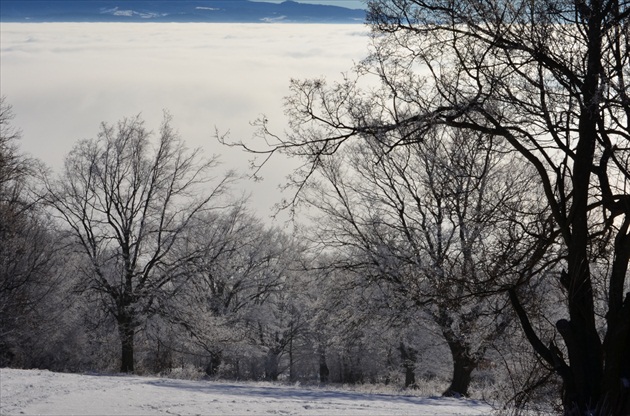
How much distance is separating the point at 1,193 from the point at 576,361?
24041mm

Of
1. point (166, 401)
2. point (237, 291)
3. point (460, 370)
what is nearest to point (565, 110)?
point (166, 401)

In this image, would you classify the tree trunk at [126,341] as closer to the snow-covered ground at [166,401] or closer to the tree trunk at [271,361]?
the snow-covered ground at [166,401]

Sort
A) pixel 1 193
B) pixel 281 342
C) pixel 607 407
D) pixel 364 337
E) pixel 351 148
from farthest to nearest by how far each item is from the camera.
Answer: pixel 281 342, pixel 1 193, pixel 364 337, pixel 351 148, pixel 607 407

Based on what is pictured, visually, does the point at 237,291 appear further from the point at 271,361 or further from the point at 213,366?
the point at 271,361

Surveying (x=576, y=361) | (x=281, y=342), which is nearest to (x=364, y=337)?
(x=576, y=361)

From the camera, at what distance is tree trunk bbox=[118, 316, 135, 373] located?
2617 cm

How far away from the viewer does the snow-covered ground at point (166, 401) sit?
399 inches

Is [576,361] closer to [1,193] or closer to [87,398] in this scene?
[87,398]

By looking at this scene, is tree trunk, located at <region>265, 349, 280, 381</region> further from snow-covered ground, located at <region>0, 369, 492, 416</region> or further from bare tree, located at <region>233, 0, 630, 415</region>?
bare tree, located at <region>233, 0, 630, 415</region>

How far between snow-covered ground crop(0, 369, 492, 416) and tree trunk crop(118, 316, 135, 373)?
38.5 ft

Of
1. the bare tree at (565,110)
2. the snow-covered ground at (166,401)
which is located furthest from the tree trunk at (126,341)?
the bare tree at (565,110)

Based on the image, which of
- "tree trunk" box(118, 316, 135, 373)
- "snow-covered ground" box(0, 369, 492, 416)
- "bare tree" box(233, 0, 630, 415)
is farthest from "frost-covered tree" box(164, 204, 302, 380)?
"bare tree" box(233, 0, 630, 415)

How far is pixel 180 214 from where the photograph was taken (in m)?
28.5

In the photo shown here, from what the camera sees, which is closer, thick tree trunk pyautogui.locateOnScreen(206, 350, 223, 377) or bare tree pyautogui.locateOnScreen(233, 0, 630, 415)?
bare tree pyautogui.locateOnScreen(233, 0, 630, 415)
